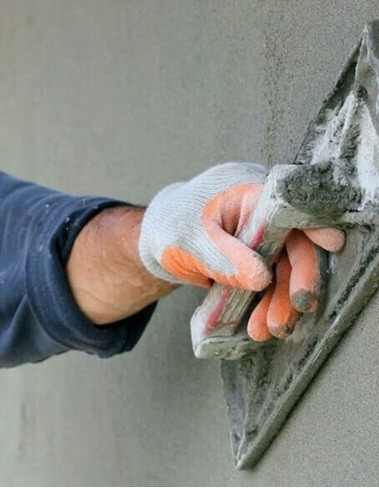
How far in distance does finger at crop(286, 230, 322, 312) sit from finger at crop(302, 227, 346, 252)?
0.03 meters

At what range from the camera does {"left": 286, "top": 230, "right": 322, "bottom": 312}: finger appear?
0.96 m

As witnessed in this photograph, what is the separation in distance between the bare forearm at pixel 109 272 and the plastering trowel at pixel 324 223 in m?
0.13

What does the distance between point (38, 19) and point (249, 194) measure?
168cm

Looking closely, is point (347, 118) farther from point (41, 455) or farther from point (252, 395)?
point (41, 455)

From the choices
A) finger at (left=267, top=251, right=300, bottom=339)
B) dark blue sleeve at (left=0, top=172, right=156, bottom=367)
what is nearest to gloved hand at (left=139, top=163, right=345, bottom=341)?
finger at (left=267, top=251, right=300, bottom=339)

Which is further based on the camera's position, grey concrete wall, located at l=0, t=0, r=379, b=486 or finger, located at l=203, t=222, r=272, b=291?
grey concrete wall, located at l=0, t=0, r=379, b=486

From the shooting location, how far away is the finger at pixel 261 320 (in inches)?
40.6

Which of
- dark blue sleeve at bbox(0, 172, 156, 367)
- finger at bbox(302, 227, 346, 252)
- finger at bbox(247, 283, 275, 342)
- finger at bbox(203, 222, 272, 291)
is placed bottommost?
dark blue sleeve at bbox(0, 172, 156, 367)

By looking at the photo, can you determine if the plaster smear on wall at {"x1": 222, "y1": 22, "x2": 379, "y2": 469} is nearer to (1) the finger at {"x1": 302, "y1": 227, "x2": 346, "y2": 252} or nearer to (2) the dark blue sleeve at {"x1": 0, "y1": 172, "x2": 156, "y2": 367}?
(1) the finger at {"x1": 302, "y1": 227, "x2": 346, "y2": 252}

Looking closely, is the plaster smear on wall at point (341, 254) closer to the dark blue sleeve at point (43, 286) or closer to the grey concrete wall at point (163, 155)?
A: the grey concrete wall at point (163, 155)

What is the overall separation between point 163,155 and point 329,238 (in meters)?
0.72

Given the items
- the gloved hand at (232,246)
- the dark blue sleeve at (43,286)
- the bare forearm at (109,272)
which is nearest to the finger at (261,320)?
the gloved hand at (232,246)

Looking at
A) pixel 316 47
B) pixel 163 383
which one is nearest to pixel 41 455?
pixel 163 383

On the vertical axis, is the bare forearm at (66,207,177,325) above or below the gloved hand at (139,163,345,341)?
below
